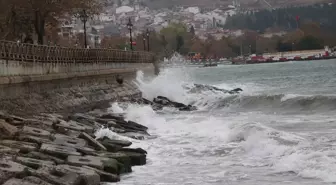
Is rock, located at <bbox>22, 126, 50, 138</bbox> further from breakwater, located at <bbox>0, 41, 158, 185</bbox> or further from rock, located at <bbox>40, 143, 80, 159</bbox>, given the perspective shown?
rock, located at <bbox>40, 143, 80, 159</bbox>

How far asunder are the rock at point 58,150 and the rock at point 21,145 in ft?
0.79

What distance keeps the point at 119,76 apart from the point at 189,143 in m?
22.9

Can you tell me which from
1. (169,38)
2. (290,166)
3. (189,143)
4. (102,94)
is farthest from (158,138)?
(169,38)

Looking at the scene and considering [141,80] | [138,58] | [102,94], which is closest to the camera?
[102,94]

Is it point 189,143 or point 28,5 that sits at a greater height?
point 28,5

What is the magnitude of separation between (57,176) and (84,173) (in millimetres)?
557

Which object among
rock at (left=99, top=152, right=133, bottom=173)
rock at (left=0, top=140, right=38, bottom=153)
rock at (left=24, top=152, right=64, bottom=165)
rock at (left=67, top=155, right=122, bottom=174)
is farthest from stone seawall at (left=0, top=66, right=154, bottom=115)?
rock at (left=67, top=155, right=122, bottom=174)

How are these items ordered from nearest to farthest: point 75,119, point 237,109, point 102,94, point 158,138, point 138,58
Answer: point 158,138 < point 75,119 < point 102,94 < point 237,109 < point 138,58

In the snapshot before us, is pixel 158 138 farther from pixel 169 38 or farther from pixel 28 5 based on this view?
pixel 169 38

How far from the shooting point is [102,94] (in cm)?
3434

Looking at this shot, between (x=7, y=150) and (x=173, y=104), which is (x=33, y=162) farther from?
(x=173, y=104)

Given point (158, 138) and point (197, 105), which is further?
point (197, 105)

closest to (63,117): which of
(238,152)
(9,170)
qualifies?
(238,152)

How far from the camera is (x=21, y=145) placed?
1413 cm
